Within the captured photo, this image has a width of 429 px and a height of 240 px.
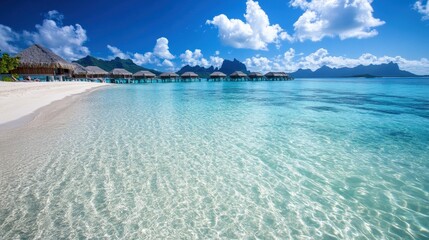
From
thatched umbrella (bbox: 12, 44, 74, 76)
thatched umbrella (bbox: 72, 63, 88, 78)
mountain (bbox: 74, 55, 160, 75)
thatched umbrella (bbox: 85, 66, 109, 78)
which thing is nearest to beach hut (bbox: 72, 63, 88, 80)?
thatched umbrella (bbox: 72, 63, 88, 78)

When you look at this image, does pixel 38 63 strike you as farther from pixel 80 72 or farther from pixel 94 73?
pixel 94 73

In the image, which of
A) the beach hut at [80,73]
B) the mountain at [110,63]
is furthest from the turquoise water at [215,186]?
the mountain at [110,63]

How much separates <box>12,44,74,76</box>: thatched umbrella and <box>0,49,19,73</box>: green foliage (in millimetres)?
911

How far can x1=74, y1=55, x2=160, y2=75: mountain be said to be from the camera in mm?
128250

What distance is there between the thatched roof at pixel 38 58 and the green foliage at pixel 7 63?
911 mm

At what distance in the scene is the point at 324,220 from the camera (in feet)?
9.43

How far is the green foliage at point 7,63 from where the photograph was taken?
25.9 meters

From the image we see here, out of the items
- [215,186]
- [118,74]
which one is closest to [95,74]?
[118,74]

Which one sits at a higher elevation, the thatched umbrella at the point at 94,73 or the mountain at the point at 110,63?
the mountain at the point at 110,63

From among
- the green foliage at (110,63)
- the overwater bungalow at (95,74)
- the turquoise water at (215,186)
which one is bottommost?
the turquoise water at (215,186)

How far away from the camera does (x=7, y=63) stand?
26.5 m

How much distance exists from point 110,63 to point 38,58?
4891 inches

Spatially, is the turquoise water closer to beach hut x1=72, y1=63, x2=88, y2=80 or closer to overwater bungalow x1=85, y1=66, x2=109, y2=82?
beach hut x1=72, y1=63, x2=88, y2=80

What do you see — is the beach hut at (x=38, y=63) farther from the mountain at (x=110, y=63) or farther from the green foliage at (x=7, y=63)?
the mountain at (x=110, y=63)
